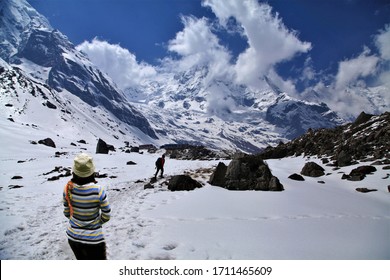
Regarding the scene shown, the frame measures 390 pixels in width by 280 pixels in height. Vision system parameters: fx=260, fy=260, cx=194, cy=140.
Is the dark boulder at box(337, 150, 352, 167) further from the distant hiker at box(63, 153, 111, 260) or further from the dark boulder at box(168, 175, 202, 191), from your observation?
the distant hiker at box(63, 153, 111, 260)

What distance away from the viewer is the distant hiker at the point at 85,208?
199 inches

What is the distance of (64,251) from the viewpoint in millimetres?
7332

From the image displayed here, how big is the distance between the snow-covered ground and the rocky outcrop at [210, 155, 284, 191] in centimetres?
85

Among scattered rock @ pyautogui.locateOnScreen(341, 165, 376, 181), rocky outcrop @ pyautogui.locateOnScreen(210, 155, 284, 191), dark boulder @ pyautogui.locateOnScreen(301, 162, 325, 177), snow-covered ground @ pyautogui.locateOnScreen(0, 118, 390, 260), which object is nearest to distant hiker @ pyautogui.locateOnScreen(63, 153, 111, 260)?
snow-covered ground @ pyautogui.locateOnScreen(0, 118, 390, 260)

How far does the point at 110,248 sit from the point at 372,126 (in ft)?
106

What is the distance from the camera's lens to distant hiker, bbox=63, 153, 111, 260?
5059 mm

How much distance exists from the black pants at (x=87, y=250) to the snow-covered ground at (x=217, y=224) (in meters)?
1.73

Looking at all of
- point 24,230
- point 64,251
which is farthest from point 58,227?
point 64,251

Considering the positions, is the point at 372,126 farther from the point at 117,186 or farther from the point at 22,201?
the point at 22,201

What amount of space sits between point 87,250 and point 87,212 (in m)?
0.84

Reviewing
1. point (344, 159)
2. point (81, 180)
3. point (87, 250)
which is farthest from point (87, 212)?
point (344, 159)

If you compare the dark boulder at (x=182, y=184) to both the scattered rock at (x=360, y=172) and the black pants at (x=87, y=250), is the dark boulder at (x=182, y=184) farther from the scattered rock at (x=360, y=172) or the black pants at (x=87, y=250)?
the scattered rock at (x=360, y=172)

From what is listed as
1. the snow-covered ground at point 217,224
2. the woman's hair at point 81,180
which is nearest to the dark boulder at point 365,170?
the snow-covered ground at point 217,224

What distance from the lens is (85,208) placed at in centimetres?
514
